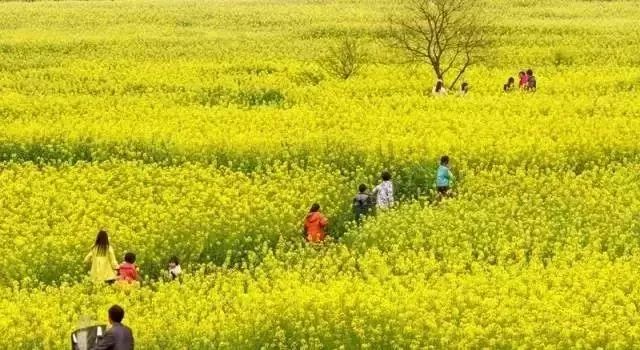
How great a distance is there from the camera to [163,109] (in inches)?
1232

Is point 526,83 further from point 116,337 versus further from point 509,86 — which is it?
point 116,337

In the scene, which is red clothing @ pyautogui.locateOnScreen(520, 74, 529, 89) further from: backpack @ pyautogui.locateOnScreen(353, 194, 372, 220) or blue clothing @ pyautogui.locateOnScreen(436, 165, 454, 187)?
backpack @ pyautogui.locateOnScreen(353, 194, 372, 220)

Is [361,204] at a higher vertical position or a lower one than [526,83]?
lower

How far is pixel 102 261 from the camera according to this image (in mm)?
16172

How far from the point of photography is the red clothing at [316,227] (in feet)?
59.7

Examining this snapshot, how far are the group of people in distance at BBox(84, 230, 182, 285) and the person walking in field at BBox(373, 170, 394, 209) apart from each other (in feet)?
17.1

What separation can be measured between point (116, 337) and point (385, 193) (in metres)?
8.98

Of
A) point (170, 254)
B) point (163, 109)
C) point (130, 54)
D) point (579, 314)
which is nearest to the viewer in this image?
point (579, 314)

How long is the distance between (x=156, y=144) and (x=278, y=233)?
6.97 metres

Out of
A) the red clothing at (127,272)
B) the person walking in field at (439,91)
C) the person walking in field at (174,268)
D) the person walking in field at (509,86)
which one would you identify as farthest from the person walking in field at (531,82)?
the red clothing at (127,272)

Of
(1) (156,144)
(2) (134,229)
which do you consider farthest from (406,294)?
(1) (156,144)

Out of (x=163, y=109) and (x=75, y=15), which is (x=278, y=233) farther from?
(x=75, y=15)

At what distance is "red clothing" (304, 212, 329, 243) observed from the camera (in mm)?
18203

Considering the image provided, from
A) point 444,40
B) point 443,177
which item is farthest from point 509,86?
point 443,177
